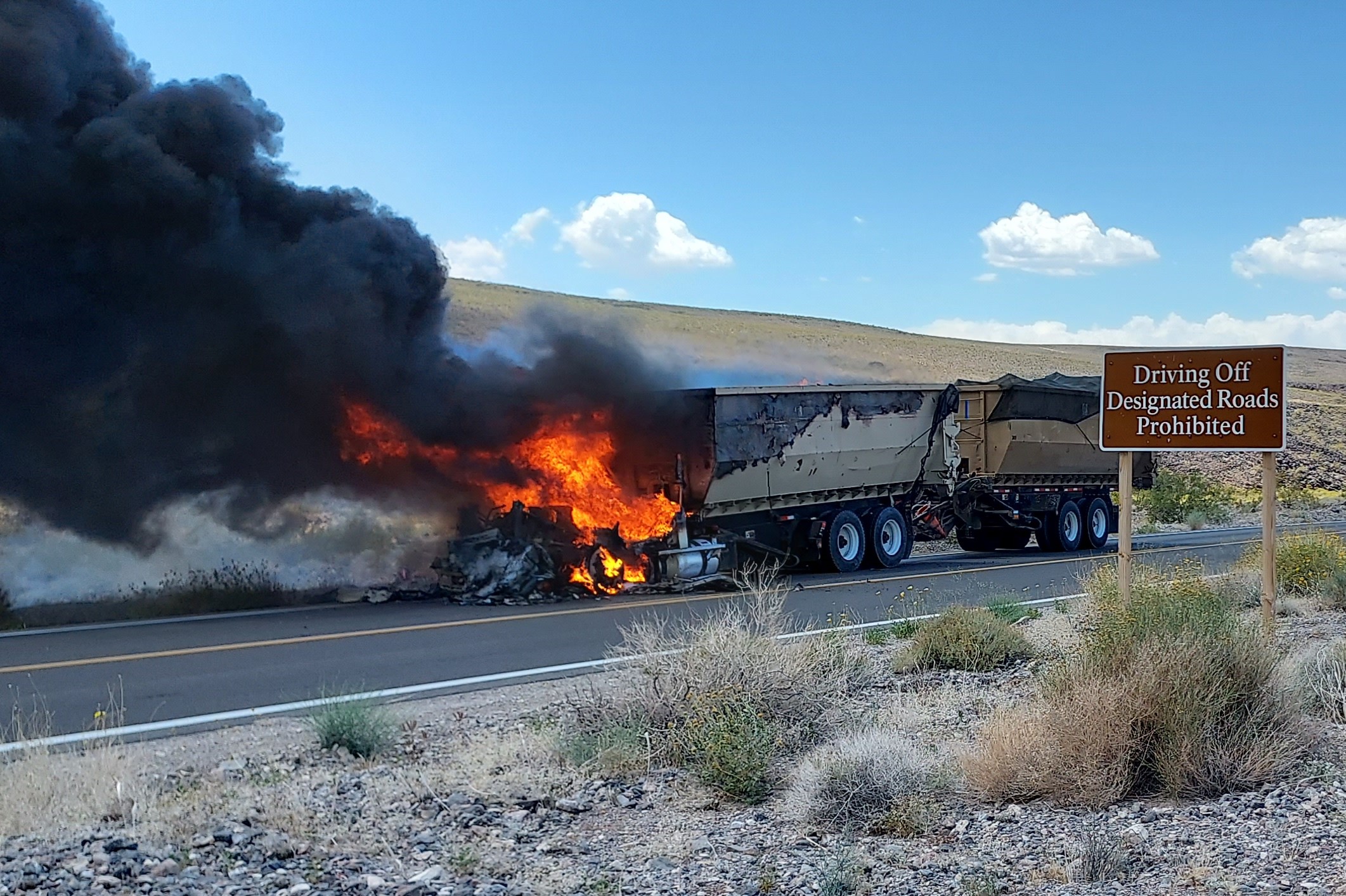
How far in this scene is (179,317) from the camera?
54.7 feet

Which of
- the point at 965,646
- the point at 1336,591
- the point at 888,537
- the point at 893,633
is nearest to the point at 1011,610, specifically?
the point at 893,633

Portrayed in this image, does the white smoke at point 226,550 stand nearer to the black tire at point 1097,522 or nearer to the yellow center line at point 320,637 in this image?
the yellow center line at point 320,637

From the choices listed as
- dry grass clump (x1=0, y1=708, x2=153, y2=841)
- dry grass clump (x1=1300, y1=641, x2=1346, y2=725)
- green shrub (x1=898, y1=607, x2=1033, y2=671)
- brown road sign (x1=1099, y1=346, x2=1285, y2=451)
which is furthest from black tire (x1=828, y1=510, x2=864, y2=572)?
dry grass clump (x1=0, y1=708, x2=153, y2=841)

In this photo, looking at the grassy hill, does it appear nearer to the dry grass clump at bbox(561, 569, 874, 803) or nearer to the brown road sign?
the brown road sign

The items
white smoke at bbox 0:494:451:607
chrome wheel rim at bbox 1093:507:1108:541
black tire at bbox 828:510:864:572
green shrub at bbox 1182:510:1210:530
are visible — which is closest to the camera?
white smoke at bbox 0:494:451:607

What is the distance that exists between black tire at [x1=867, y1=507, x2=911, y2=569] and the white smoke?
7.07 metres

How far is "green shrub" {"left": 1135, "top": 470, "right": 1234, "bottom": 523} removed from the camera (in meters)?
34.8

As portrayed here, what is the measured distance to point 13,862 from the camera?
205 inches

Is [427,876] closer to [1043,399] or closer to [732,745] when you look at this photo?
[732,745]

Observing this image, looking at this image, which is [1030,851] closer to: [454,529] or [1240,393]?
[1240,393]

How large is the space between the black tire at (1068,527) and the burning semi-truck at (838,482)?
33mm

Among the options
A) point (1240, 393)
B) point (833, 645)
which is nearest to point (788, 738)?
point (833, 645)

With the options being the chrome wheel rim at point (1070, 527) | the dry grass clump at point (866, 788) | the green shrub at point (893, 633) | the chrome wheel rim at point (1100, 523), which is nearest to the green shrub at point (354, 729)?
the dry grass clump at point (866, 788)

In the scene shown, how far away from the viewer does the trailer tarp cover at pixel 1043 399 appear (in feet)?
76.8
